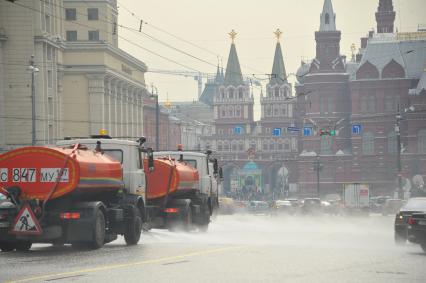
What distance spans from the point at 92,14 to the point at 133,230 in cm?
9542

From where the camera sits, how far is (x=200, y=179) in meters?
38.8

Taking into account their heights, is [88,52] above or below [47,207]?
above

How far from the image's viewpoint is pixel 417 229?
2647cm

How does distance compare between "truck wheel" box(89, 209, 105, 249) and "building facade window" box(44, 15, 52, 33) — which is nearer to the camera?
"truck wheel" box(89, 209, 105, 249)

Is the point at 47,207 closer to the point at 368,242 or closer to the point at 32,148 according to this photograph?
the point at 32,148

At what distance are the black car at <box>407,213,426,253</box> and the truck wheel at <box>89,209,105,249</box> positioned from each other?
7023 millimetres

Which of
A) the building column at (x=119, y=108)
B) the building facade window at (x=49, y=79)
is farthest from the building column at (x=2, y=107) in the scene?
the building column at (x=119, y=108)

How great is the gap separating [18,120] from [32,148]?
230 ft

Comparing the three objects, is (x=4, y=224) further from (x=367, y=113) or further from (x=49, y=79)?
(x=367, y=113)

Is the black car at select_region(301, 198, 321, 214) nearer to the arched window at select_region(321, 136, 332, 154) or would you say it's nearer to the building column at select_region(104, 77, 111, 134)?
the building column at select_region(104, 77, 111, 134)

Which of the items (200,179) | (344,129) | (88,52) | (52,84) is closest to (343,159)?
(344,129)

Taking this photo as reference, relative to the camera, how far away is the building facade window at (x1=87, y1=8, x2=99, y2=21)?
120750mm

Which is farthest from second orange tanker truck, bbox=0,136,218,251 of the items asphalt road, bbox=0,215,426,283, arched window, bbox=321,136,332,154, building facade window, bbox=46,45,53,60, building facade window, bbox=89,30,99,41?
arched window, bbox=321,136,332,154

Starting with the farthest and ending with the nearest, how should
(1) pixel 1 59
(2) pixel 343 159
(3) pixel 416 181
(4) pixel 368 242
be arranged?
(2) pixel 343 159 < (3) pixel 416 181 < (1) pixel 1 59 < (4) pixel 368 242
